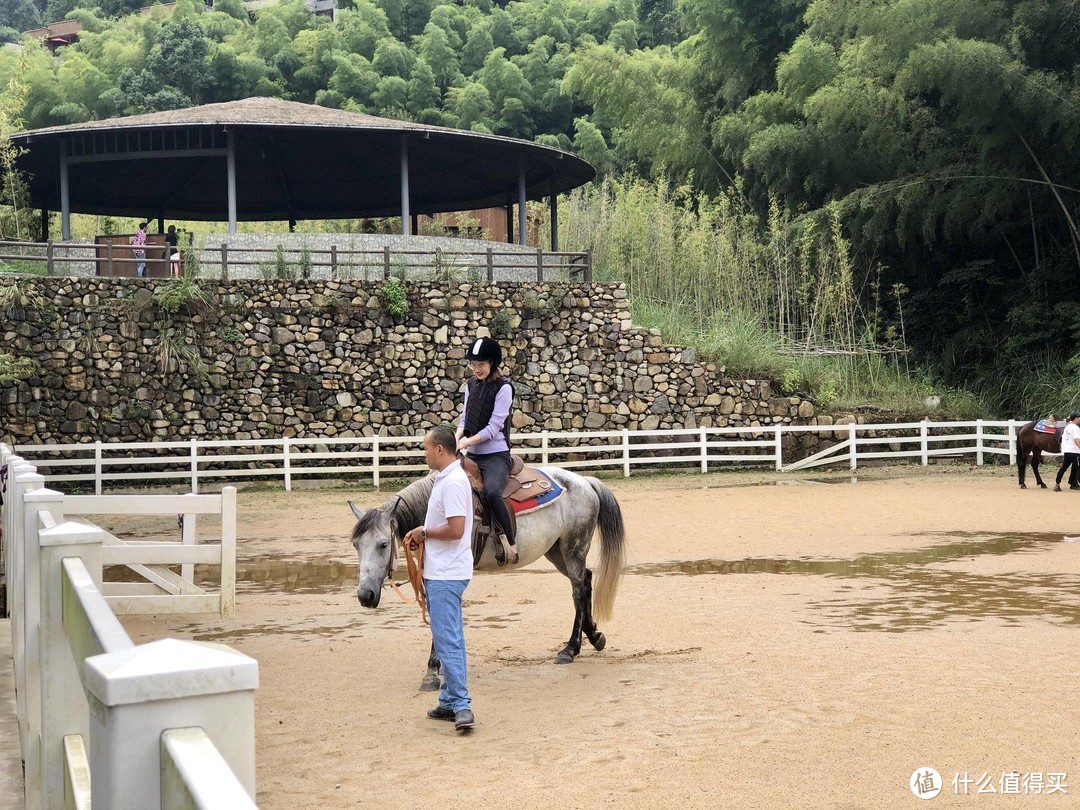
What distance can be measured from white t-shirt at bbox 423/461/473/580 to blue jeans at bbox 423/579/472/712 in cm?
5

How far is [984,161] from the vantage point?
82.0ft

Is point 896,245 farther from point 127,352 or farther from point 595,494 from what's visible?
point 595,494

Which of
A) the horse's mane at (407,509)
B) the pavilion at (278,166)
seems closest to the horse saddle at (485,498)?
the horse's mane at (407,509)

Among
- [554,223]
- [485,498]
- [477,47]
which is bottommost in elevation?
[485,498]

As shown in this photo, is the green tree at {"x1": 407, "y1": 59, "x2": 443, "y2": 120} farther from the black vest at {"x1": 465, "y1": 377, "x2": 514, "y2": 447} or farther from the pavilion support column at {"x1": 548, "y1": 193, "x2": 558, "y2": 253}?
the black vest at {"x1": 465, "y1": 377, "x2": 514, "y2": 447}

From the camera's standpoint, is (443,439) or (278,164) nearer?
(443,439)

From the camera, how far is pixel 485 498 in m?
6.78

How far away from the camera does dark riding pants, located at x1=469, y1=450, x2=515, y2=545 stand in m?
6.74

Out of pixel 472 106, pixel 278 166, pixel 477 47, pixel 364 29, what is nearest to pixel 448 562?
pixel 278 166

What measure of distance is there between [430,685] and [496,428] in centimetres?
150

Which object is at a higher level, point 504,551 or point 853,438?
point 504,551

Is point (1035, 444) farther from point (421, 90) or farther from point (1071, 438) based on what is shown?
point (421, 90)

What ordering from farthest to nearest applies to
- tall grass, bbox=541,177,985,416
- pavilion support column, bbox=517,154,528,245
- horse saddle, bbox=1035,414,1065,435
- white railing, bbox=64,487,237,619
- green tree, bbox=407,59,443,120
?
green tree, bbox=407,59,443,120
pavilion support column, bbox=517,154,528,245
tall grass, bbox=541,177,985,416
horse saddle, bbox=1035,414,1065,435
white railing, bbox=64,487,237,619

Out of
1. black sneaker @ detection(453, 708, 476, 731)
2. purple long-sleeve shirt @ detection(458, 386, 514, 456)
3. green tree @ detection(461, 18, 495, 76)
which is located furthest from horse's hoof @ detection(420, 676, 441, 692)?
green tree @ detection(461, 18, 495, 76)
